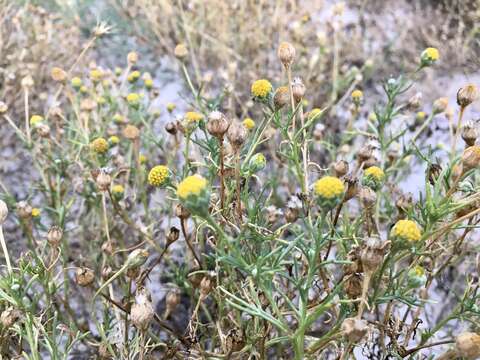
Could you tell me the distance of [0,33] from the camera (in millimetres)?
1959

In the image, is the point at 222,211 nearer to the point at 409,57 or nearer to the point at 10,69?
the point at 10,69

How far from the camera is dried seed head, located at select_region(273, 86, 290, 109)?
900mm

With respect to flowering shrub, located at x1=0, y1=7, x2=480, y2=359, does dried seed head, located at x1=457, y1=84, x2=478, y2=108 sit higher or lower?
higher

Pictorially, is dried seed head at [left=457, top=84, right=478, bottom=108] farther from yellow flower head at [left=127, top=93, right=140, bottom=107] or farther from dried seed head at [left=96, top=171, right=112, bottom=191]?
yellow flower head at [left=127, top=93, right=140, bottom=107]

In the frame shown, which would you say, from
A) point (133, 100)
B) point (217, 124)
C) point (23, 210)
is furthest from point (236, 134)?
point (133, 100)

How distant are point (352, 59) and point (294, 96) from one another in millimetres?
1572

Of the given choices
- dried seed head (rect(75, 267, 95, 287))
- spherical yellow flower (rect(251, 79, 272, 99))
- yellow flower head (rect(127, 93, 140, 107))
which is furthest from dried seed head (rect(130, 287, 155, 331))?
yellow flower head (rect(127, 93, 140, 107))

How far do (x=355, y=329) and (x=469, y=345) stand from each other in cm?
15

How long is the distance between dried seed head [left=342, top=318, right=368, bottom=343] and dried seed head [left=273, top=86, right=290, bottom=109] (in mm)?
393

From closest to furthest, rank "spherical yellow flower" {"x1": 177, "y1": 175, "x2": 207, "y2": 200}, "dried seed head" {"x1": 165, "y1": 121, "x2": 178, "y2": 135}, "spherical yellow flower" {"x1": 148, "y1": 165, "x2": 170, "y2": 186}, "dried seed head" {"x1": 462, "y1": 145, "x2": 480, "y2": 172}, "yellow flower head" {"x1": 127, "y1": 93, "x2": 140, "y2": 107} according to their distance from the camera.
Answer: "spherical yellow flower" {"x1": 177, "y1": 175, "x2": 207, "y2": 200}
"dried seed head" {"x1": 462, "y1": 145, "x2": 480, "y2": 172}
"spherical yellow flower" {"x1": 148, "y1": 165, "x2": 170, "y2": 186}
"dried seed head" {"x1": 165, "y1": 121, "x2": 178, "y2": 135}
"yellow flower head" {"x1": 127, "y1": 93, "x2": 140, "y2": 107}

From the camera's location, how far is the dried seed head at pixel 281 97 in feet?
2.95

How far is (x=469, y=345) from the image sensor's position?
2.25 ft

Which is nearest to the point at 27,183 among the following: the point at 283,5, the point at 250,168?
the point at 250,168

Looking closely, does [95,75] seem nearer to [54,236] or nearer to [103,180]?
[103,180]
